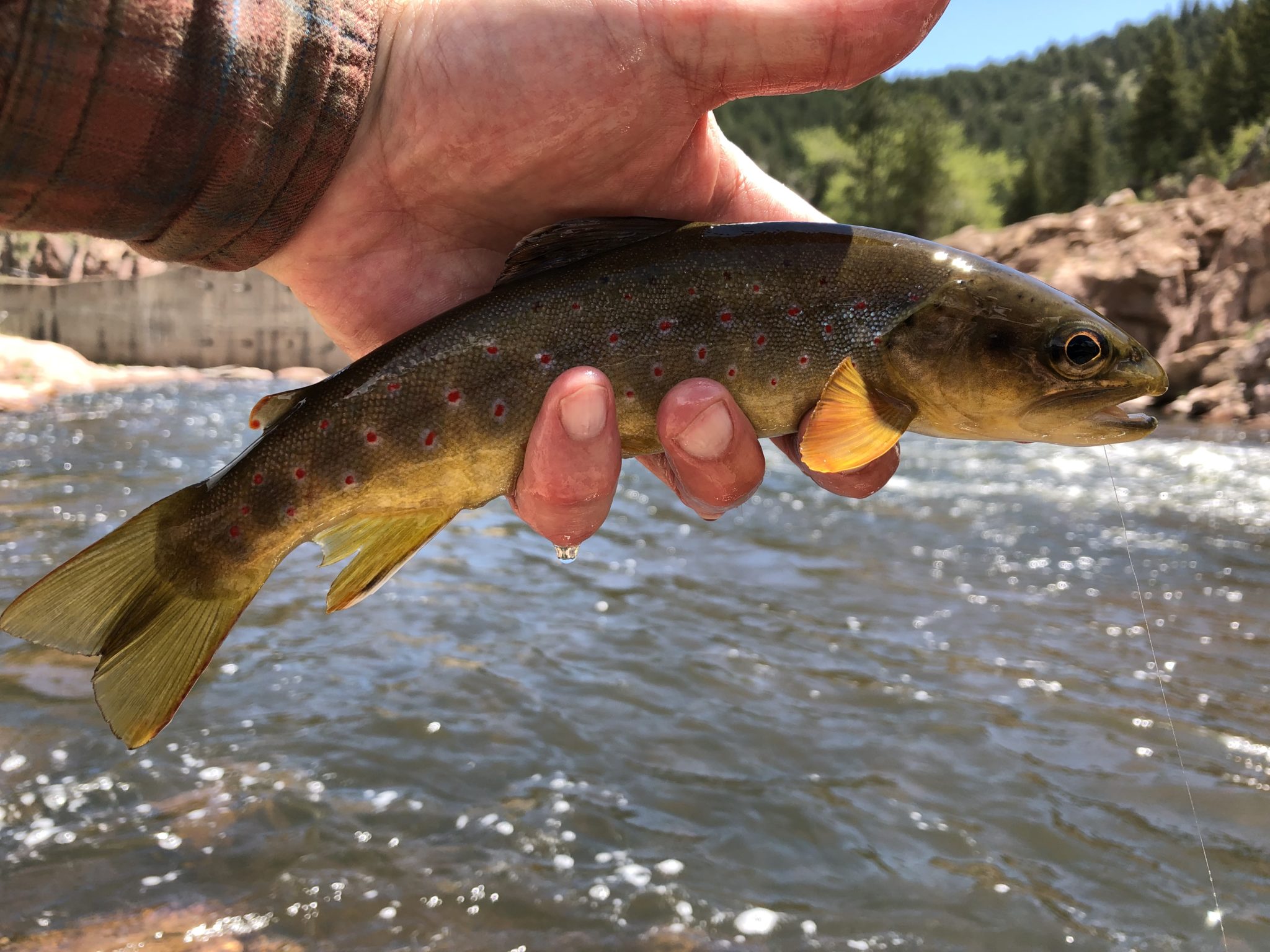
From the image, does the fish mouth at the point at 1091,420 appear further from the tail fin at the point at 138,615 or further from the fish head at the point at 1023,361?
the tail fin at the point at 138,615

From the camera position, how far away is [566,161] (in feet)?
10.8

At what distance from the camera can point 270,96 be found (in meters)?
2.88

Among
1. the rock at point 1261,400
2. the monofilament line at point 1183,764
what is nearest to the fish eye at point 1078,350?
the monofilament line at point 1183,764

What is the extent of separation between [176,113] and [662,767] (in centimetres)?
367

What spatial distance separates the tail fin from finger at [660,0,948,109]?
2.00 m

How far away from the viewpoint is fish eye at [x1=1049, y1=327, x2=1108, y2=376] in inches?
109

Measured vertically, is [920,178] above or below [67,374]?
above

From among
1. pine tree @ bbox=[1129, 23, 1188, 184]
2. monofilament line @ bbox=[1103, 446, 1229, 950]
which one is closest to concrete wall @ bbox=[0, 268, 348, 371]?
monofilament line @ bbox=[1103, 446, 1229, 950]

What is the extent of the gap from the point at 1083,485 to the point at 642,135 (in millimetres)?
12996

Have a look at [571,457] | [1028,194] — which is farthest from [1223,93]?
[571,457]

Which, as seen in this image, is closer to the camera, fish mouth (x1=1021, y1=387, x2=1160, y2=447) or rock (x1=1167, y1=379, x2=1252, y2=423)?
fish mouth (x1=1021, y1=387, x2=1160, y2=447)

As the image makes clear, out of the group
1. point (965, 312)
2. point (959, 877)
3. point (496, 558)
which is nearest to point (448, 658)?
point (496, 558)

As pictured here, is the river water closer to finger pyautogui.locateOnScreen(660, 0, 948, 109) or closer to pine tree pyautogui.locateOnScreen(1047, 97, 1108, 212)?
finger pyautogui.locateOnScreen(660, 0, 948, 109)

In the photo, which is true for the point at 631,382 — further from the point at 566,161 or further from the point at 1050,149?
the point at 1050,149
